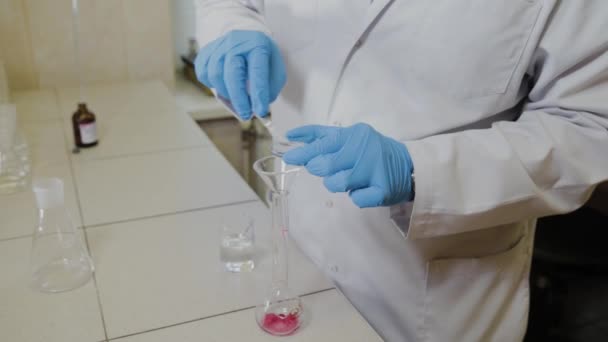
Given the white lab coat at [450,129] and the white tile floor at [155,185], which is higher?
the white lab coat at [450,129]

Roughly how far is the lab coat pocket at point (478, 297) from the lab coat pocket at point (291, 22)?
522mm

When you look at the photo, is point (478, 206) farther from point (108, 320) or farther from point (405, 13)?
point (108, 320)

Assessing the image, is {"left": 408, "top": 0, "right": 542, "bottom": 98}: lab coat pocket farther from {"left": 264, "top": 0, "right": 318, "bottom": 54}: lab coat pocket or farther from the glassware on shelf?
the glassware on shelf

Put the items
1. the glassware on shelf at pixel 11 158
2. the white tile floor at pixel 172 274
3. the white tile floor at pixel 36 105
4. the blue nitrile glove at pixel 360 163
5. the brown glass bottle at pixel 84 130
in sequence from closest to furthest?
1. the blue nitrile glove at pixel 360 163
2. the white tile floor at pixel 172 274
3. the glassware on shelf at pixel 11 158
4. the brown glass bottle at pixel 84 130
5. the white tile floor at pixel 36 105

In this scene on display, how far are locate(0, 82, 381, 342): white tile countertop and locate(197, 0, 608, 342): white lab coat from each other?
5.5 inches

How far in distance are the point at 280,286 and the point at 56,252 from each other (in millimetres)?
448

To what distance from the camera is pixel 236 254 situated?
1031 millimetres

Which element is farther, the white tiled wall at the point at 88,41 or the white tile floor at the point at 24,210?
the white tiled wall at the point at 88,41

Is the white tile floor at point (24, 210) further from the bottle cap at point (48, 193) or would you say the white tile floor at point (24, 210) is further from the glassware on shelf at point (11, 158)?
the bottle cap at point (48, 193)

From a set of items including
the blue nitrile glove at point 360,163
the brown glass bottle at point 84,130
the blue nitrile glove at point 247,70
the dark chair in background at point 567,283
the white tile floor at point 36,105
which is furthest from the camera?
the dark chair in background at point 567,283

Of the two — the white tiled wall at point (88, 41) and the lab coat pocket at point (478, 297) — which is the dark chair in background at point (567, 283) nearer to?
the lab coat pocket at point (478, 297)

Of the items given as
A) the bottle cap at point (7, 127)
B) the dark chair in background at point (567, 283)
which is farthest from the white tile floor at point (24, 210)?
the dark chair in background at point (567, 283)

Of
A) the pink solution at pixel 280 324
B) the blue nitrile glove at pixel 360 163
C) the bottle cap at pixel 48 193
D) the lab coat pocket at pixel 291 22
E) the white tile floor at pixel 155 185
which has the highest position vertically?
the lab coat pocket at pixel 291 22

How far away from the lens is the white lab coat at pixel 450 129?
84 cm
